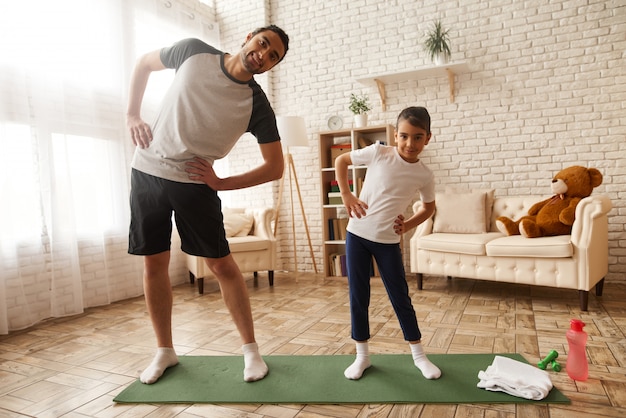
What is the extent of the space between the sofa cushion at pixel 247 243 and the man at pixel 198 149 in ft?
5.66

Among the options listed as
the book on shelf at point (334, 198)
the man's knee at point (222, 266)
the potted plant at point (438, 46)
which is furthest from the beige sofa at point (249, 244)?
the potted plant at point (438, 46)

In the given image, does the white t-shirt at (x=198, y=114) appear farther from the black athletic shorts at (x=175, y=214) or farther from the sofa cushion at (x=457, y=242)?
the sofa cushion at (x=457, y=242)

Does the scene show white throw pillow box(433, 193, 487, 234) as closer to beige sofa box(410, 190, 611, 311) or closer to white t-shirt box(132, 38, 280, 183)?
beige sofa box(410, 190, 611, 311)

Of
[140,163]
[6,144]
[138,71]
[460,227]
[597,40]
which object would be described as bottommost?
[460,227]

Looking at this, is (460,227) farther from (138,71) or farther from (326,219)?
(138,71)

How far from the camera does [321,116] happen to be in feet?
14.5

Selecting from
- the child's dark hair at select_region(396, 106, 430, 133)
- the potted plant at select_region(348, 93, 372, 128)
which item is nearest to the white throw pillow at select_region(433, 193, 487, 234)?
the potted plant at select_region(348, 93, 372, 128)

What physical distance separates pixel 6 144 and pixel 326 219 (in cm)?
258

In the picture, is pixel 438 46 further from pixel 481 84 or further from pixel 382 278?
pixel 382 278

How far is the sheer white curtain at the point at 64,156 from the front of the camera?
8.64 ft

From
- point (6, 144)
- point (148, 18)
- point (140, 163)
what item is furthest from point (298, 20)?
point (140, 163)

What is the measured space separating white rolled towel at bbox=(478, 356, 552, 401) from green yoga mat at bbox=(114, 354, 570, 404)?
24 mm

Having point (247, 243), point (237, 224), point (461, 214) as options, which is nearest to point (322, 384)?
point (247, 243)

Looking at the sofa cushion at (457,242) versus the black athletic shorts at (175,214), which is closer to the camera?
the black athletic shorts at (175,214)
